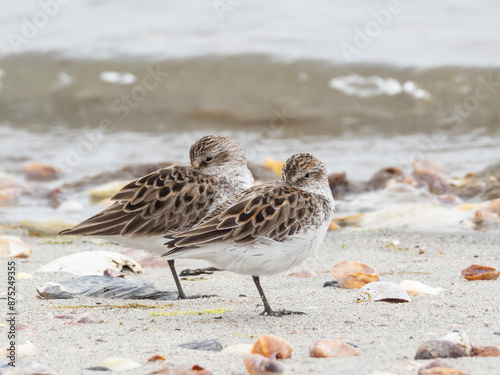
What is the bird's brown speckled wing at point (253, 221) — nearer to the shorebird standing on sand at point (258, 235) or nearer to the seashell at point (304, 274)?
the shorebird standing on sand at point (258, 235)

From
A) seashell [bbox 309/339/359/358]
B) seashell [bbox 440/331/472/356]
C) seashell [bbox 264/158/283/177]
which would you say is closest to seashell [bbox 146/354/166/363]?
seashell [bbox 309/339/359/358]

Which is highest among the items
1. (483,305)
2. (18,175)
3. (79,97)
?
(79,97)

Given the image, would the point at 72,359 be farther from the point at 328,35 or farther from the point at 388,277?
the point at 328,35

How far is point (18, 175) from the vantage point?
383 inches

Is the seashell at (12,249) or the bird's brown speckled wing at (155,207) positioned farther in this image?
the seashell at (12,249)

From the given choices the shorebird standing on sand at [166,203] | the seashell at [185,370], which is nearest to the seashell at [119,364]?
the seashell at [185,370]

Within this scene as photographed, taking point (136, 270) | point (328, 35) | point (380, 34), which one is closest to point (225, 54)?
point (328, 35)

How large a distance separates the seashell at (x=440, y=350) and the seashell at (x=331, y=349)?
29 cm

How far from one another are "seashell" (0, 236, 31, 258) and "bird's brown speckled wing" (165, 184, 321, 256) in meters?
2.14

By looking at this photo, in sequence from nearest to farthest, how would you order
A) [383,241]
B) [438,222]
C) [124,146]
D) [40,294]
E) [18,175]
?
[40,294], [383,241], [438,222], [18,175], [124,146]

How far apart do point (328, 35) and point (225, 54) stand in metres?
2.09

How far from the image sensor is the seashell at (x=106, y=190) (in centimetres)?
838

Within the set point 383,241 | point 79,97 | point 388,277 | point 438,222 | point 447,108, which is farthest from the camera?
point 79,97

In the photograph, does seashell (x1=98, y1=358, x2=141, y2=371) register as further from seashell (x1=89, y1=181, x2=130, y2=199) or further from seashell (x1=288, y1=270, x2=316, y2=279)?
seashell (x1=89, y1=181, x2=130, y2=199)
